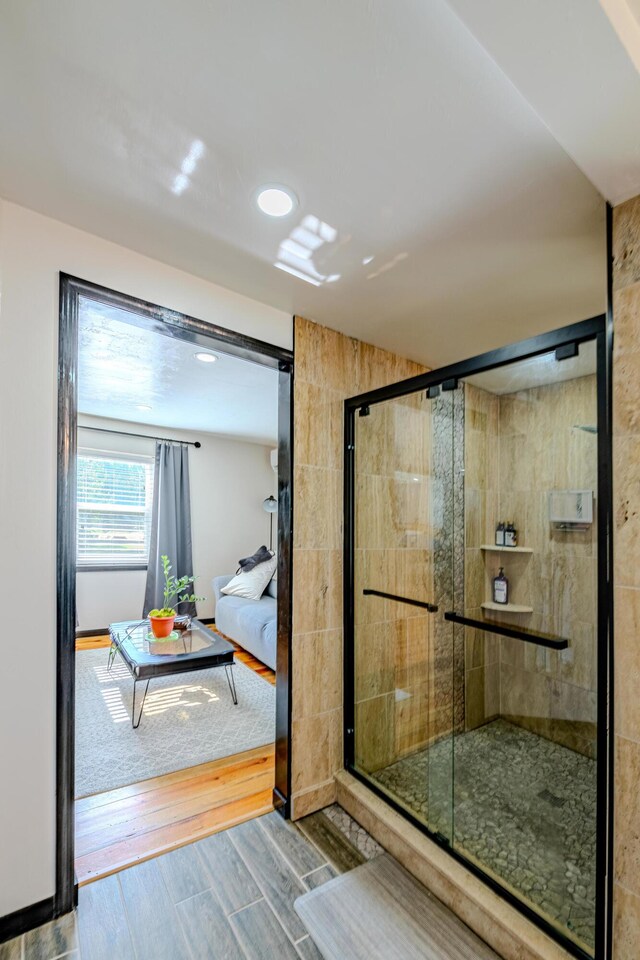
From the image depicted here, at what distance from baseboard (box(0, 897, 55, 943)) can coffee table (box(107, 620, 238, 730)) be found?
54.2 inches

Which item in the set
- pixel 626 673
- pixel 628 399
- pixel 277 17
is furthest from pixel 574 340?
pixel 277 17

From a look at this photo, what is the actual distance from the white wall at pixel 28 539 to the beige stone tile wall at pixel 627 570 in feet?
5.54

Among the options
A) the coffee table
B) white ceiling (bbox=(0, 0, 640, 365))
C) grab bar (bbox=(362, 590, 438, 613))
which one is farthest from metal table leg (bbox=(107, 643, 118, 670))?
white ceiling (bbox=(0, 0, 640, 365))

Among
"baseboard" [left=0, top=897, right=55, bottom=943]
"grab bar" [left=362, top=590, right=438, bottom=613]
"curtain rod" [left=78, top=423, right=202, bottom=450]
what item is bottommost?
"baseboard" [left=0, top=897, right=55, bottom=943]

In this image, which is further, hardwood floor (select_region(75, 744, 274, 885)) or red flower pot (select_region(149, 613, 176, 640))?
red flower pot (select_region(149, 613, 176, 640))

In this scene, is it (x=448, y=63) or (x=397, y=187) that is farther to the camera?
(x=397, y=187)

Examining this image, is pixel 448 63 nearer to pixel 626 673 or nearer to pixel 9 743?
pixel 626 673

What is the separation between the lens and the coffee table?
2.81 meters

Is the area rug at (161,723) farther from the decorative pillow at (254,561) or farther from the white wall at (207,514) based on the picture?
the decorative pillow at (254,561)

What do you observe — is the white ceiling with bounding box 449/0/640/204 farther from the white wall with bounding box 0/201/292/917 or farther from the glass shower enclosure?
the white wall with bounding box 0/201/292/917

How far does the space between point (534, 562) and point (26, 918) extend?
2.23 metres

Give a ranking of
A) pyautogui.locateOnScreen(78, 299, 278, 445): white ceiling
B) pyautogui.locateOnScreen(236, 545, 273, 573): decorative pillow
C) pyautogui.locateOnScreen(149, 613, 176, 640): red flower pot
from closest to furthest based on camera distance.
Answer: pyautogui.locateOnScreen(78, 299, 278, 445): white ceiling < pyautogui.locateOnScreen(149, 613, 176, 640): red flower pot < pyautogui.locateOnScreen(236, 545, 273, 573): decorative pillow

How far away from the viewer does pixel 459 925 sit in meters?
1.45

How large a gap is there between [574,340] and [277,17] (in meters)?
1.11
